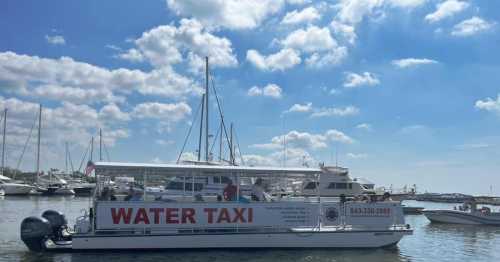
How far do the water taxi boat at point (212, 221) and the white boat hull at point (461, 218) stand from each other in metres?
17.5

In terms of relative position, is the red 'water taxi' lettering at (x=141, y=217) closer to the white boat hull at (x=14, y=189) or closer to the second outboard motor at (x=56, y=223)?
the second outboard motor at (x=56, y=223)

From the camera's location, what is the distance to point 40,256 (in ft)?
62.8

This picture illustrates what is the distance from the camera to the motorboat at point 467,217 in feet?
121

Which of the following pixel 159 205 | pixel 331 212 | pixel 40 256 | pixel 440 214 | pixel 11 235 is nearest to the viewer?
pixel 40 256

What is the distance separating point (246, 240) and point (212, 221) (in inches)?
60.4

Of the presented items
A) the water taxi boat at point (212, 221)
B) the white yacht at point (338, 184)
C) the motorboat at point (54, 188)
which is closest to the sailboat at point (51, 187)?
the motorboat at point (54, 188)

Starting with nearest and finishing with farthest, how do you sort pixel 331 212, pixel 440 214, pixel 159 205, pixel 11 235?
pixel 159 205 → pixel 331 212 → pixel 11 235 → pixel 440 214

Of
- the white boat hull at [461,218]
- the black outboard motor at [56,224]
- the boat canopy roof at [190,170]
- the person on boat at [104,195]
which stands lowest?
the white boat hull at [461,218]

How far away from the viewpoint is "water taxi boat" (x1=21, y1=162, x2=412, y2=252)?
19.8 meters

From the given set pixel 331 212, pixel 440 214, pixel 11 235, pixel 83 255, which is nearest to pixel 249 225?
pixel 331 212

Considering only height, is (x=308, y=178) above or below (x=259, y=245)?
above

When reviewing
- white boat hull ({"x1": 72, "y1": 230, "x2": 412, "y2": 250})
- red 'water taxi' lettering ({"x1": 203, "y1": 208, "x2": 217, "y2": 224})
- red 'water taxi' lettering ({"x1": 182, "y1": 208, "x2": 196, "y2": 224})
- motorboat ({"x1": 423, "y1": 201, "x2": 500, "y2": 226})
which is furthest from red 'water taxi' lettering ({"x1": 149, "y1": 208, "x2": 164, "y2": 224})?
motorboat ({"x1": 423, "y1": 201, "x2": 500, "y2": 226})

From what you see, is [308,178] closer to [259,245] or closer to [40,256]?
[259,245]

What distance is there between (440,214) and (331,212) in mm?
19739
